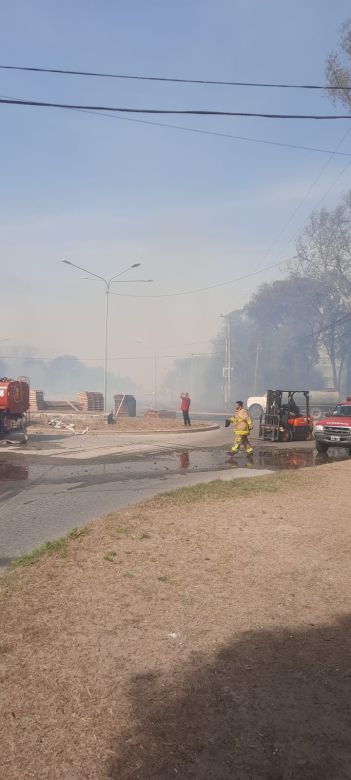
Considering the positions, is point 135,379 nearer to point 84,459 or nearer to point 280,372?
point 280,372

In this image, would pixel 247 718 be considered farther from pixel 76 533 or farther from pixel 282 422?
pixel 282 422

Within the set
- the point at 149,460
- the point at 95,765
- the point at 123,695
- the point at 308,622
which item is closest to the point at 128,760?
the point at 95,765

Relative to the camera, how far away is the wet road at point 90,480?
7746 millimetres

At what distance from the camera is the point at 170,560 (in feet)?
19.4

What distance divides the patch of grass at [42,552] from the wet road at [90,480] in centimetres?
24

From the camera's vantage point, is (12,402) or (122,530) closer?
(122,530)

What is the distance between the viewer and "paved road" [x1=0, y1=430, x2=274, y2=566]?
25.6 ft

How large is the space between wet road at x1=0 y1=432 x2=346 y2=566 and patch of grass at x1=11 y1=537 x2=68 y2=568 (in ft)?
0.80

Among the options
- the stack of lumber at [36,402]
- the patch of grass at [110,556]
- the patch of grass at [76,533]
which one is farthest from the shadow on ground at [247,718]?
the stack of lumber at [36,402]

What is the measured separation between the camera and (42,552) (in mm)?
6133

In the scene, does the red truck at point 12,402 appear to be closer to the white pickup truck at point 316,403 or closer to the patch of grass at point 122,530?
the patch of grass at point 122,530

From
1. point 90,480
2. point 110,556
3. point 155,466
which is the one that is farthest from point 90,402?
point 110,556

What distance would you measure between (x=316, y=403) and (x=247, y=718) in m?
45.6

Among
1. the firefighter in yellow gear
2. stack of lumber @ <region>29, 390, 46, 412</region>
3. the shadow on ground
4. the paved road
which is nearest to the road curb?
the paved road
